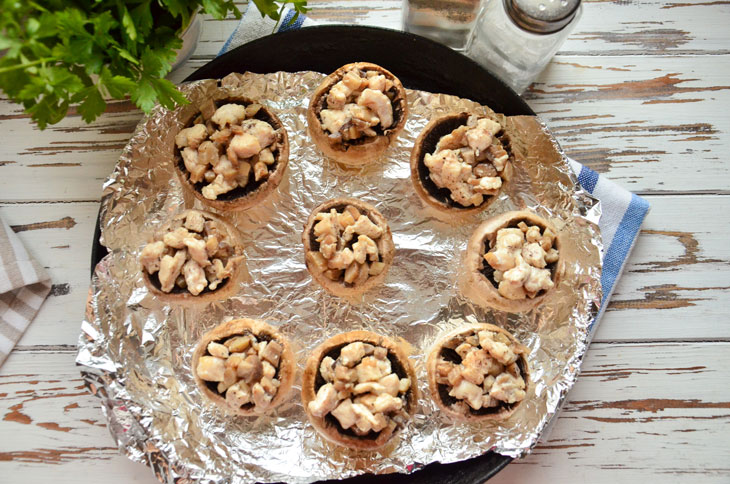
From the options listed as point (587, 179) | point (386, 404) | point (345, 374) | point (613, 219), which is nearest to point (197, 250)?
point (345, 374)

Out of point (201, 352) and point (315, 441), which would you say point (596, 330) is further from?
point (201, 352)

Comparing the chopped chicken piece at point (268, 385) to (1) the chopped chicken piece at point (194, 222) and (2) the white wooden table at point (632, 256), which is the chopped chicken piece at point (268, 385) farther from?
(2) the white wooden table at point (632, 256)

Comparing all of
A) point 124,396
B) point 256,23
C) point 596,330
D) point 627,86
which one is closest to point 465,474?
point 596,330

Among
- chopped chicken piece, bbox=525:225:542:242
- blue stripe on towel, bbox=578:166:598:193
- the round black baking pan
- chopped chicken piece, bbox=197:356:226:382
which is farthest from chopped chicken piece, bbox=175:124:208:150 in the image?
blue stripe on towel, bbox=578:166:598:193

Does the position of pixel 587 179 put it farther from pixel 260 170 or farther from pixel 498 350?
pixel 260 170

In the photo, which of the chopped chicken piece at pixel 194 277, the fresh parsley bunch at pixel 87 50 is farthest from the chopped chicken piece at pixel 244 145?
the chopped chicken piece at pixel 194 277

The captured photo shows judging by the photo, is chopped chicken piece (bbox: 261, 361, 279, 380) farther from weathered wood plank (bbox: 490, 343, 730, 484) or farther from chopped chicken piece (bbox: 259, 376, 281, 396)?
weathered wood plank (bbox: 490, 343, 730, 484)
